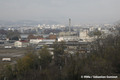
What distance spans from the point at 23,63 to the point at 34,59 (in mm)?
494

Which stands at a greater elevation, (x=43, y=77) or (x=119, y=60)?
(x=119, y=60)

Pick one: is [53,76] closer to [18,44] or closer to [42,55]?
[42,55]

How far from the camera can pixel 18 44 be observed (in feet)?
36.5

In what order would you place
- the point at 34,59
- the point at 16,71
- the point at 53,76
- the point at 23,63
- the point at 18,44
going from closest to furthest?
the point at 53,76, the point at 16,71, the point at 23,63, the point at 34,59, the point at 18,44

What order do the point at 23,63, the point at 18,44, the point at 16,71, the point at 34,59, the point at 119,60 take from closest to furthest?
1. the point at 119,60
2. the point at 16,71
3. the point at 23,63
4. the point at 34,59
5. the point at 18,44

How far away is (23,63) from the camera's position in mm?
3871

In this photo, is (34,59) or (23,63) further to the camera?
(34,59)

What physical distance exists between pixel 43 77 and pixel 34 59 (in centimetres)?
148

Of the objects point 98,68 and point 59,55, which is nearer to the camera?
point 98,68

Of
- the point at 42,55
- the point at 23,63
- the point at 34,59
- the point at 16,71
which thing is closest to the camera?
the point at 16,71

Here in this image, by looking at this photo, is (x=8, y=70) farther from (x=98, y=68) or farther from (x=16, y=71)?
(x=98, y=68)

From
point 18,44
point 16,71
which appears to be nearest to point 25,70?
point 16,71

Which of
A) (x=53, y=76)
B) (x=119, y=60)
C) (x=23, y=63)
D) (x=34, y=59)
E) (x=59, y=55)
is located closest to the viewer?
(x=53, y=76)

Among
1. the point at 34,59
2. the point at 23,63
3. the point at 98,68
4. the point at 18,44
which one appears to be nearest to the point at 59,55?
the point at 34,59
